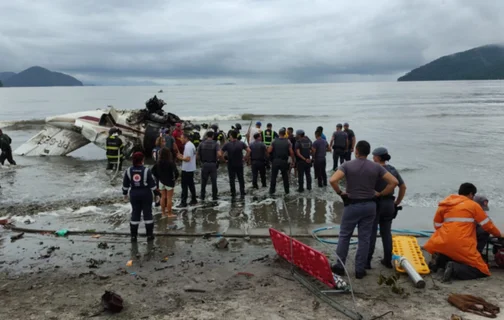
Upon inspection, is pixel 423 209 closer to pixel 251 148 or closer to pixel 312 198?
pixel 312 198

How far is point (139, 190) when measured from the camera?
7.27m

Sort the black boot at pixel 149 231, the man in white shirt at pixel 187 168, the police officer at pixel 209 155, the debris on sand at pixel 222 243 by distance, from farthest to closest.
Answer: the police officer at pixel 209 155, the man in white shirt at pixel 187 168, the black boot at pixel 149 231, the debris on sand at pixel 222 243

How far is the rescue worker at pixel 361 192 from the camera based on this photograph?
5.56 meters

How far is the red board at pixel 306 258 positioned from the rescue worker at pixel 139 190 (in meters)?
2.40

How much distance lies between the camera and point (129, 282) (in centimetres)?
565

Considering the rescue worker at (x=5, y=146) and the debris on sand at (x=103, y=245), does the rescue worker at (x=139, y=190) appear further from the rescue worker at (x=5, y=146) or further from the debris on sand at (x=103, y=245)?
the rescue worker at (x=5, y=146)

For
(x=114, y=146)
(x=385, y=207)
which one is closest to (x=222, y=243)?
(x=385, y=207)

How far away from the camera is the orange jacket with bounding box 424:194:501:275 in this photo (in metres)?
5.55

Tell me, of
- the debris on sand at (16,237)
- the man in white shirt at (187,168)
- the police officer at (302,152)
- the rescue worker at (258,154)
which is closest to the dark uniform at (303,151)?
the police officer at (302,152)

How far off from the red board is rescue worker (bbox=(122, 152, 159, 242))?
2.40 m

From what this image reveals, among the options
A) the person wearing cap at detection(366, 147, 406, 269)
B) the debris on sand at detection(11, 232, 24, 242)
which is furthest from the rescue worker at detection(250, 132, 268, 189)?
the debris on sand at detection(11, 232, 24, 242)

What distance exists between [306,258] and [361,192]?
1170 mm

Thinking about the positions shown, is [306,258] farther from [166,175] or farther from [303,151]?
[303,151]

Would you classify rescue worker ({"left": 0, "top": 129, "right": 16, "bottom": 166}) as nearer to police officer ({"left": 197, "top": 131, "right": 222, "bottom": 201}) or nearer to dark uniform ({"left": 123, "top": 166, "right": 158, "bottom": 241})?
police officer ({"left": 197, "top": 131, "right": 222, "bottom": 201})
